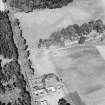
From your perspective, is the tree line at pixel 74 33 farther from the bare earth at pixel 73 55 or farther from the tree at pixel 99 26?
the bare earth at pixel 73 55

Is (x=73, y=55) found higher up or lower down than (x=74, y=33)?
lower down

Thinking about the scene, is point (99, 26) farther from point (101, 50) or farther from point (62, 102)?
point (62, 102)

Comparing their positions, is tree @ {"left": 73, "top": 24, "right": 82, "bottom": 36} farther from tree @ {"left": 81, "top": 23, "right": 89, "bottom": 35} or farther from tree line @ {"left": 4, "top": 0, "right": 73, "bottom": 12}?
tree line @ {"left": 4, "top": 0, "right": 73, "bottom": 12}

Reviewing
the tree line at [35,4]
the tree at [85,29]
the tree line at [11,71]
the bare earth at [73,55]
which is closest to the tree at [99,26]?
the tree at [85,29]

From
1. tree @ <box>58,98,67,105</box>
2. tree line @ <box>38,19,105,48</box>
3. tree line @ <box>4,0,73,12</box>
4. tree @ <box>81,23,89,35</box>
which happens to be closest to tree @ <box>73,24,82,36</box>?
tree line @ <box>38,19,105,48</box>

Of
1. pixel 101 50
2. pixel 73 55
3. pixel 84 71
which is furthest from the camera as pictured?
pixel 101 50

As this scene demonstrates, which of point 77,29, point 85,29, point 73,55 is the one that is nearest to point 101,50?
point 73,55

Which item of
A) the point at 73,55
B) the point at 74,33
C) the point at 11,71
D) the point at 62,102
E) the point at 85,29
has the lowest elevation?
the point at 62,102

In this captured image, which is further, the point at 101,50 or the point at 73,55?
the point at 101,50

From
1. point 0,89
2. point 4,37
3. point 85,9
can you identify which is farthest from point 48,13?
point 0,89
